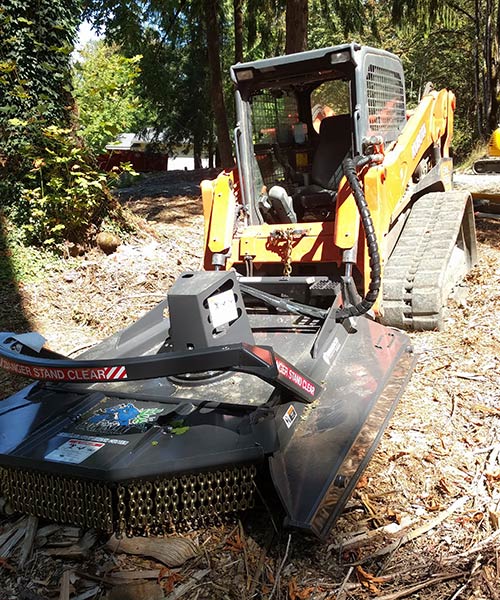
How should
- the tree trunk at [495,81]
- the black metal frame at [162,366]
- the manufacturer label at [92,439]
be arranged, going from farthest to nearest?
the tree trunk at [495,81]
the manufacturer label at [92,439]
the black metal frame at [162,366]

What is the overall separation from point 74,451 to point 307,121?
3841 millimetres

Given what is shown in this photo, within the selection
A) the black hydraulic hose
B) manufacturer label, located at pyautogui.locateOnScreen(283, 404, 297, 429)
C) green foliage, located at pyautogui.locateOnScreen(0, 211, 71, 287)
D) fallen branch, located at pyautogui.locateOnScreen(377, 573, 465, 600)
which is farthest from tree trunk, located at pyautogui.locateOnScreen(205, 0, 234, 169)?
fallen branch, located at pyautogui.locateOnScreen(377, 573, 465, 600)

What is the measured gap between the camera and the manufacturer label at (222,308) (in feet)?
11.4

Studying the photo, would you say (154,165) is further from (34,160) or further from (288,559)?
(288,559)

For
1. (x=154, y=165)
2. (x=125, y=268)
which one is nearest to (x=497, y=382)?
(x=125, y=268)

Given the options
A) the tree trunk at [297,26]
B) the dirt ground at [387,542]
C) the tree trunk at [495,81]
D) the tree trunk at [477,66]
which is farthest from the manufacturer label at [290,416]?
the tree trunk at [477,66]

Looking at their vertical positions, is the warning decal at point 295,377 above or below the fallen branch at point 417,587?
above

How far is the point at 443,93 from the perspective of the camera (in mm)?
6520

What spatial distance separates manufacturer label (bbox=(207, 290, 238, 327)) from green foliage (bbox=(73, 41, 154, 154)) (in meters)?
4.63

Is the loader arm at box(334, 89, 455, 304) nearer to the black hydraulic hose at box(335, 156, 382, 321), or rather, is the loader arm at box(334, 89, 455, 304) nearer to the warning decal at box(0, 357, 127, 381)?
the black hydraulic hose at box(335, 156, 382, 321)

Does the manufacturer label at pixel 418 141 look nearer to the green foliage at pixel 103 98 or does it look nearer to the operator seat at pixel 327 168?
the operator seat at pixel 327 168

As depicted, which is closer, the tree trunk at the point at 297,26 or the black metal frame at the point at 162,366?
the black metal frame at the point at 162,366

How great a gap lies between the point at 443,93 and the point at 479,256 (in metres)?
1.76

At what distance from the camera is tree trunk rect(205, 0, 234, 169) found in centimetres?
1233
